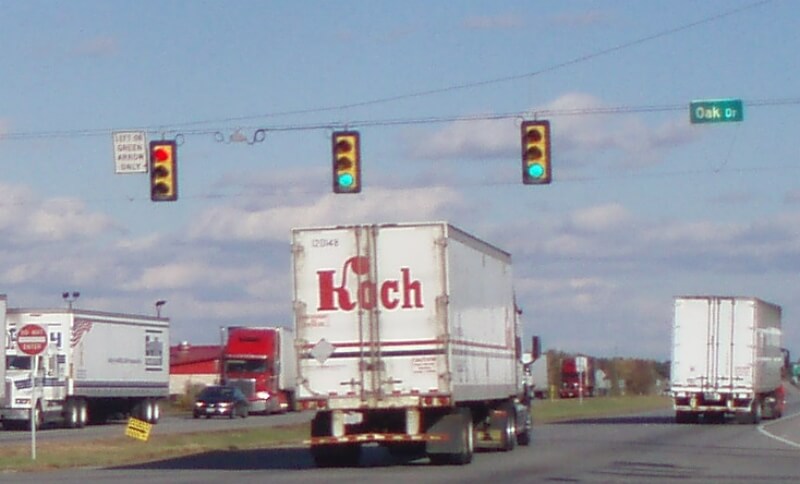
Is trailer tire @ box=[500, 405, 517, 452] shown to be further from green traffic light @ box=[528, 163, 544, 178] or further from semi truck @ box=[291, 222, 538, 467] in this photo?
green traffic light @ box=[528, 163, 544, 178]

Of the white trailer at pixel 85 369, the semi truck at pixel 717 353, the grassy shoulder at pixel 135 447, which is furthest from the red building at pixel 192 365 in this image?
the semi truck at pixel 717 353

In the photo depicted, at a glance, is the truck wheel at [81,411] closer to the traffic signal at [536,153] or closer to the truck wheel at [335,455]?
the truck wheel at [335,455]

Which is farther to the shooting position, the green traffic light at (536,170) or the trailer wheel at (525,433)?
the trailer wheel at (525,433)

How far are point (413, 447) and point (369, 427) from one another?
3966 mm

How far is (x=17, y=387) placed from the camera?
52.2m

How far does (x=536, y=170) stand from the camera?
91.0 feet

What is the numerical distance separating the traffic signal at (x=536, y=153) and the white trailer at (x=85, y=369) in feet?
81.3

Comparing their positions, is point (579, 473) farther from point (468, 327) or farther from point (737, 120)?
point (737, 120)

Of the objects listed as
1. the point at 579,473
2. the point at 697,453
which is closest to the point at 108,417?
the point at 697,453

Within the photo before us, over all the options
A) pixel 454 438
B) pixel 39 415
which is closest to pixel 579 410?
pixel 39 415

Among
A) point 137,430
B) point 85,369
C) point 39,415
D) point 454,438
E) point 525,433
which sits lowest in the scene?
point 39,415

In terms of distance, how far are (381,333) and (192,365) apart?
68.4 meters

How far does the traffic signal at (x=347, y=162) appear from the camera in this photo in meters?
28.3

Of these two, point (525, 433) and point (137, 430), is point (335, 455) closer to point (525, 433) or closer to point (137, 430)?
point (137, 430)
